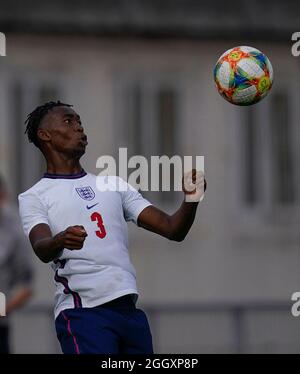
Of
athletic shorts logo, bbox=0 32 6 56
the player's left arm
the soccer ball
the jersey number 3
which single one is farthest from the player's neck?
athletic shorts logo, bbox=0 32 6 56

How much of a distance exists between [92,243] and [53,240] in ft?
1.23

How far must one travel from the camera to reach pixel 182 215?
948 centimetres

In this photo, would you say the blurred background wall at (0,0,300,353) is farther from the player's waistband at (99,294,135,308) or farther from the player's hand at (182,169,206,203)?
the player's hand at (182,169,206,203)

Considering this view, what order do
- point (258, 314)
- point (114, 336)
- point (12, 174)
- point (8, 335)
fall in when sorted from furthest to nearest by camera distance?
point (12, 174) < point (258, 314) < point (8, 335) < point (114, 336)

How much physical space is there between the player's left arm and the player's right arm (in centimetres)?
67

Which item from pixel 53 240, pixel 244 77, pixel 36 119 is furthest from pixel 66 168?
pixel 244 77

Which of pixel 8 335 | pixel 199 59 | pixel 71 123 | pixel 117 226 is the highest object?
pixel 199 59

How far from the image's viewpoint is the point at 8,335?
1348 centimetres

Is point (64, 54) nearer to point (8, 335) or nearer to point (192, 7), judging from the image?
point (192, 7)

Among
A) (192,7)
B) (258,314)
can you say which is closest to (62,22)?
(192,7)

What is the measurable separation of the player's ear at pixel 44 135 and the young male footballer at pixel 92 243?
66 mm

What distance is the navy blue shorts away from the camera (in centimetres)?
945

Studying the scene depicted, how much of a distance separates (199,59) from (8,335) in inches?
286

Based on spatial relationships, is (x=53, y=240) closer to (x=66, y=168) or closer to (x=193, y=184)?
(x=66, y=168)
